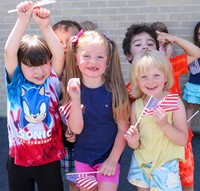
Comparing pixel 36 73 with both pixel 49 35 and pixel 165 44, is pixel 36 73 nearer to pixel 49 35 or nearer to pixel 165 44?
pixel 49 35

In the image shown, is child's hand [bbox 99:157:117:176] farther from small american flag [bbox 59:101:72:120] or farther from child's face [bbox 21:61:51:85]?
child's face [bbox 21:61:51:85]

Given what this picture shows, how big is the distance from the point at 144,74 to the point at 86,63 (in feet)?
1.39

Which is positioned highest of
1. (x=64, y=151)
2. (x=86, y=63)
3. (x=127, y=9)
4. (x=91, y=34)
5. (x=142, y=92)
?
(x=127, y=9)

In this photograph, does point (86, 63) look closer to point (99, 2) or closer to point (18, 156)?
point (18, 156)

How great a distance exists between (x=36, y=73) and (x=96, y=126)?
58 centimetres

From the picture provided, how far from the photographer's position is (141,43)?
3.40m

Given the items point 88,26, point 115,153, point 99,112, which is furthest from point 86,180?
point 88,26

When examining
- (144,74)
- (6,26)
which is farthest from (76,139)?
(6,26)

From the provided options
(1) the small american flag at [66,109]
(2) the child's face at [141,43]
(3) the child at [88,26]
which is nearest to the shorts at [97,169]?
(1) the small american flag at [66,109]

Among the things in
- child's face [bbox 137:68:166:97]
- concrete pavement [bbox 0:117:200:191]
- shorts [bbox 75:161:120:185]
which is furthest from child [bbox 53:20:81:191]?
concrete pavement [bbox 0:117:200:191]

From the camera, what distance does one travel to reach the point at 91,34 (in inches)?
116

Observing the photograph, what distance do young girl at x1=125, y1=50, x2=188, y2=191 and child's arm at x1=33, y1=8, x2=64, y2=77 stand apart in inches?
22.1

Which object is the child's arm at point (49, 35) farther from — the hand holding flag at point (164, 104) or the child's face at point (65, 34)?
the hand holding flag at point (164, 104)

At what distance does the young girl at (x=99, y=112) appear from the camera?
284 cm
